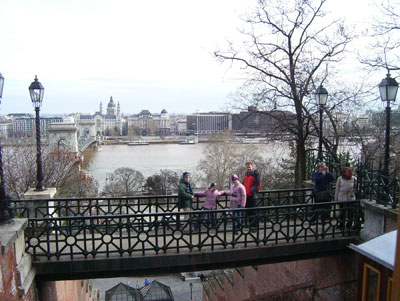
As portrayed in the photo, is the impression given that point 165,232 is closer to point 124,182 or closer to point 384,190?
point 384,190

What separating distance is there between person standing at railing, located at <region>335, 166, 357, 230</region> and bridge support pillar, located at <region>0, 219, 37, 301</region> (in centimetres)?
592

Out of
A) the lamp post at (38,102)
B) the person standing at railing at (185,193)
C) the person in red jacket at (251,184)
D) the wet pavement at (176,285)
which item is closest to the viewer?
the person standing at railing at (185,193)

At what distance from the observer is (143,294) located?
21.6 metres

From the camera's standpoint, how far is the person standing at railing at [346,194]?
24.8 feet

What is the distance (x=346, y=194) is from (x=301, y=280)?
2.41 metres

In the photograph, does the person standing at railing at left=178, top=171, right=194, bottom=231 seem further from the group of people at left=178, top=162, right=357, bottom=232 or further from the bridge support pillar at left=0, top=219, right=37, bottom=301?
the bridge support pillar at left=0, top=219, right=37, bottom=301

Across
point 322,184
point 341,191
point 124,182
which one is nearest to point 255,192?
point 322,184

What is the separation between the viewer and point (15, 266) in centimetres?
551

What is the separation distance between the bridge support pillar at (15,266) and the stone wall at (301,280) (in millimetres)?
5725

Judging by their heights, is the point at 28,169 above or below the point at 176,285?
above

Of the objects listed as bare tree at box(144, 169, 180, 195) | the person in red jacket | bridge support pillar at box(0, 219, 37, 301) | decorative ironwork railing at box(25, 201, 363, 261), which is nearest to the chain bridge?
decorative ironwork railing at box(25, 201, 363, 261)

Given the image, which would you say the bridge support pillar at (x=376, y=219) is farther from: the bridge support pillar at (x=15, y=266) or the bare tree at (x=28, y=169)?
the bare tree at (x=28, y=169)

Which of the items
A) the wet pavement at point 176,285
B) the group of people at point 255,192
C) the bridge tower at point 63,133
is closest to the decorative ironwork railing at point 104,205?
the group of people at point 255,192

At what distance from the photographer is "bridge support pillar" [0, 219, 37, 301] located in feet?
16.8
